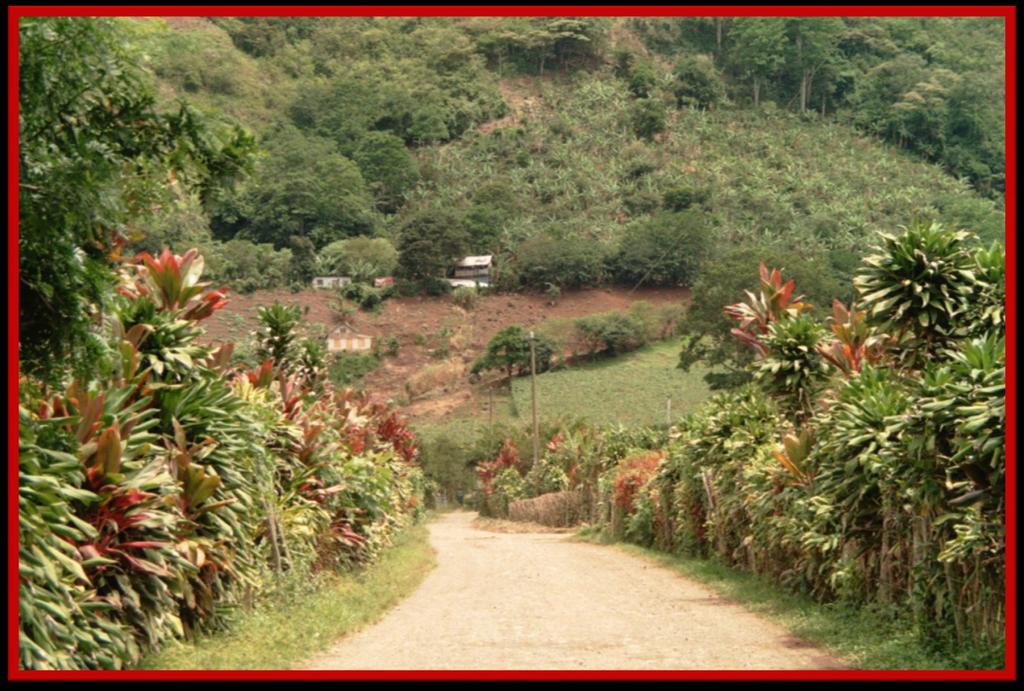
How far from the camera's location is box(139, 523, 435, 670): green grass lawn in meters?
9.87

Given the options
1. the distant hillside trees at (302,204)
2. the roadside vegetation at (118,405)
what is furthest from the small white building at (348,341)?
the roadside vegetation at (118,405)

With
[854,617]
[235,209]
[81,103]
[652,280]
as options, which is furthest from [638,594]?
[235,209]

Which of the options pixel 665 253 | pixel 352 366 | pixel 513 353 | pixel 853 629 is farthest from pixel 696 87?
pixel 853 629

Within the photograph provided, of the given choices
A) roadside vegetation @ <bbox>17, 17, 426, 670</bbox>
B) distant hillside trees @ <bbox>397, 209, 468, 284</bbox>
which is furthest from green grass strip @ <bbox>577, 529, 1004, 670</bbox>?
distant hillside trees @ <bbox>397, 209, 468, 284</bbox>

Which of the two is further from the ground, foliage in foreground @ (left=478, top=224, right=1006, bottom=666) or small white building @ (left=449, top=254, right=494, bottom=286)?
foliage in foreground @ (left=478, top=224, right=1006, bottom=666)

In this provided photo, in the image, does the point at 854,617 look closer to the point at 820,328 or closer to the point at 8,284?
the point at 820,328

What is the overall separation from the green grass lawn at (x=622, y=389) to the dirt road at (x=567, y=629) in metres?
38.8

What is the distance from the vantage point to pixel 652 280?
8469 centimetres

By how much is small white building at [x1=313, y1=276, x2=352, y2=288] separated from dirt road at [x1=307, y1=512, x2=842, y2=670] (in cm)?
A: 6551

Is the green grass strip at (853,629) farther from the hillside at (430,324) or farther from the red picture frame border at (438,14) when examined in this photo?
the hillside at (430,324)

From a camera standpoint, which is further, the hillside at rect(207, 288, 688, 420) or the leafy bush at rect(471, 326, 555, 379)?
the hillside at rect(207, 288, 688, 420)

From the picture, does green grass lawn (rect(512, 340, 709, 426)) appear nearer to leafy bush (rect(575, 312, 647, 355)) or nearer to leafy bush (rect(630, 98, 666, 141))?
leafy bush (rect(575, 312, 647, 355))

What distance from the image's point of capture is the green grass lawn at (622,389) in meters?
60.1

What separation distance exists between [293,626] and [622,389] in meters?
54.0
